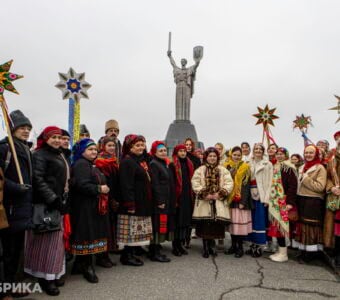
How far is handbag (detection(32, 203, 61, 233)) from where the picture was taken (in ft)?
9.89

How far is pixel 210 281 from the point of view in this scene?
3.51 metres

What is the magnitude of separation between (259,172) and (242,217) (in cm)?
71

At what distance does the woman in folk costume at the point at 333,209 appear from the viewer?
160 inches

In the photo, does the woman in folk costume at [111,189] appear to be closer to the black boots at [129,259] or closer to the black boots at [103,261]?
the black boots at [103,261]

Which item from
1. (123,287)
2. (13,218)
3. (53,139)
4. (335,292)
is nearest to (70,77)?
(53,139)

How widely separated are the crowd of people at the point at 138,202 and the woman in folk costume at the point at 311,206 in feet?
0.04

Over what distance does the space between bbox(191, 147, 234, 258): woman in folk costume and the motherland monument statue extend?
998 centimetres

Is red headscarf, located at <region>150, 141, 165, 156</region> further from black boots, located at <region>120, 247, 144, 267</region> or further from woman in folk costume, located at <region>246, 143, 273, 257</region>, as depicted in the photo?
woman in folk costume, located at <region>246, 143, 273, 257</region>

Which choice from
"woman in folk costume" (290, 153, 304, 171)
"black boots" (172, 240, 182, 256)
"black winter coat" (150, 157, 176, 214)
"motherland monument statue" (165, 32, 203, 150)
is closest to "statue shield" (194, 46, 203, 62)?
"motherland monument statue" (165, 32, 203, 150)

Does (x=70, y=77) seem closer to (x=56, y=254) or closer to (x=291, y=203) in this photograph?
(x=56, y=254)

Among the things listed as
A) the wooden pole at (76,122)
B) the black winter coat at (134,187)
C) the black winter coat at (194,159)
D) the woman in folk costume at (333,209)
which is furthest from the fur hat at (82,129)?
the woman in folk costume at (333,209)

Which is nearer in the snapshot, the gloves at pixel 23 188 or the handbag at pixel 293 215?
the gloves at pixel 23 188

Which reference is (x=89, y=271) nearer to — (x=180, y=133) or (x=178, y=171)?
(x=178, y=171)

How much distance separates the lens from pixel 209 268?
13.1ft
